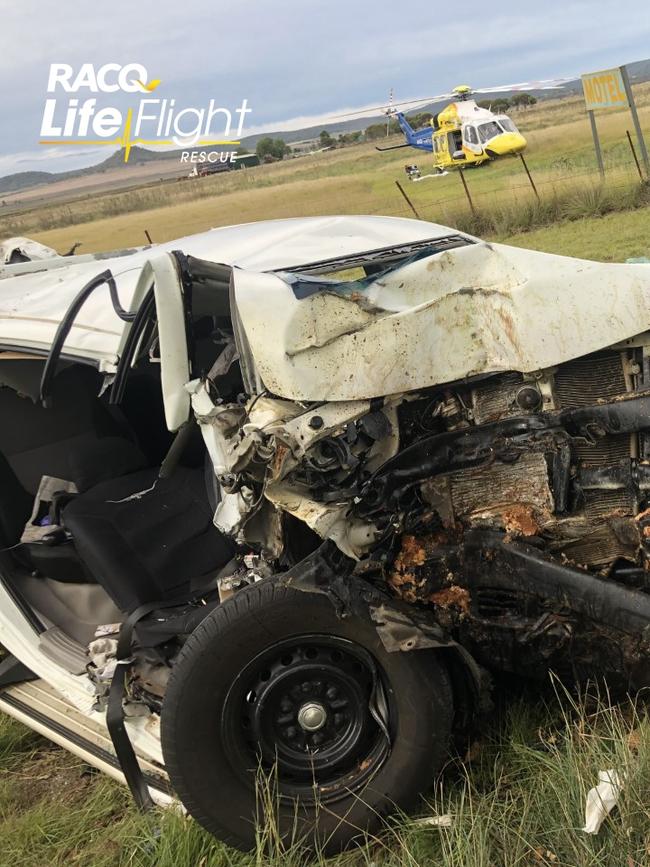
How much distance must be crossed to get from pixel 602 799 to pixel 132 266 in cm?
267

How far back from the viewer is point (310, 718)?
2188mm

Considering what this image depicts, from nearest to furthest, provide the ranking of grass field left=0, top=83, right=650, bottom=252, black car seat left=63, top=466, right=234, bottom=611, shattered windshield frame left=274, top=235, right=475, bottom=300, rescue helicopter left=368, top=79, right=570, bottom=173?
shattered windshield frame left=274, top=235, right=475, bottom=300, black car seat left=63, top=466, right=234, bottom=611, grass field left=0, top=83, right=650, bottom=252, rescue helicopter left=368, top=79, right=570, bottom=173

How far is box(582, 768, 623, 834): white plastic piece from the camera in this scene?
1750 mm

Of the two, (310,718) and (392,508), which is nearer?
(392,508)

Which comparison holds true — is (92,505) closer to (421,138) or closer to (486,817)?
(486,817)

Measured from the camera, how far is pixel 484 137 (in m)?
27.2

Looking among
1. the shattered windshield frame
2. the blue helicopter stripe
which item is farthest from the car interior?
the blue helicopter stripe

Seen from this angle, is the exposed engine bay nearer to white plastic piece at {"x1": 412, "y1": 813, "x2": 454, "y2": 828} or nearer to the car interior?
white plastic piece at {"x1": 412, "y1": 813, "x2": 454, "y2": 828}

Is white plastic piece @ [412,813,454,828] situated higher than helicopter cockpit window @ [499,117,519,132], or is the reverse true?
helicopter cockpit window @ [499,117,519,132]

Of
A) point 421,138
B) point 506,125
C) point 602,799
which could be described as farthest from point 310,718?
point 421,138

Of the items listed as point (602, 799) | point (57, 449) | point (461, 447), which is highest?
point (57, 449)

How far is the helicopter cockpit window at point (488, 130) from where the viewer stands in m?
27.2

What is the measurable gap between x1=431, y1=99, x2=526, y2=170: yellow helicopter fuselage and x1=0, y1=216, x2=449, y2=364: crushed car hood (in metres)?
24.3

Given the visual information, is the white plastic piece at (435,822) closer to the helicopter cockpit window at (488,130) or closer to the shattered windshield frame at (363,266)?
the shattered windshield frame at (363,266)
